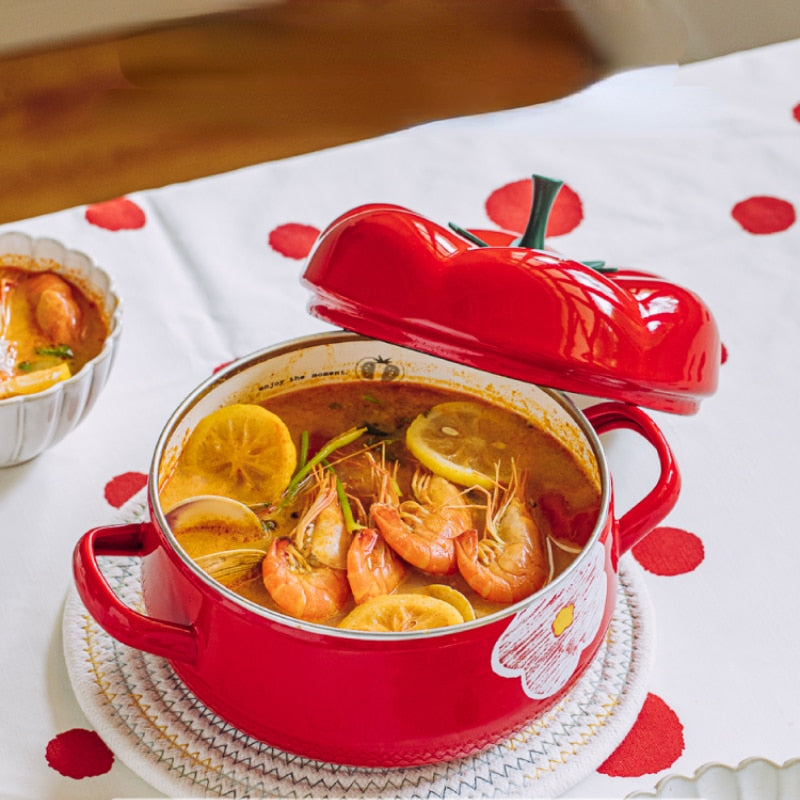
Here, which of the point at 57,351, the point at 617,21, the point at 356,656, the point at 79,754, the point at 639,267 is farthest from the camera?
the point at 617,21

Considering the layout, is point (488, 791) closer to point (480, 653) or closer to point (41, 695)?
point (480, 653)

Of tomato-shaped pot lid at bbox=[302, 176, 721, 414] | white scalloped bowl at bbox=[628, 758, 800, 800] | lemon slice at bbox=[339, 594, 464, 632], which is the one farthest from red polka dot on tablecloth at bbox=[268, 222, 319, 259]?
white scalloped bowl at bbox=[628, 758, 800, 800]

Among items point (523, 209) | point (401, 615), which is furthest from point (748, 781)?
point (523, 209)

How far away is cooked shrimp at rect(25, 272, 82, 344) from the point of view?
106cm

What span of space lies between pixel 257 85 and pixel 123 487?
1.44 meters

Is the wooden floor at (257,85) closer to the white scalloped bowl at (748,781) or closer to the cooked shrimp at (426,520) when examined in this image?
the cooked shrimp at (426,520)

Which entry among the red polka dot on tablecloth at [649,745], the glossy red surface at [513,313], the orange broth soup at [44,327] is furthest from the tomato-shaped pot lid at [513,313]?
the orange broth soup at [44,327]

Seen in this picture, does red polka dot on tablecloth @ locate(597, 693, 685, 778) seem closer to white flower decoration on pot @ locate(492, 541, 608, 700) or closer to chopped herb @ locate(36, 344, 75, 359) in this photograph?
white flower decoration on pot @ locate(492, 541, 608, 700)

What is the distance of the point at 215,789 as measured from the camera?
791mm

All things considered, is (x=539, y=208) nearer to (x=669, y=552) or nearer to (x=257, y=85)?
(x=669, y=552)

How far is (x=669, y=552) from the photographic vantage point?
0.98 m

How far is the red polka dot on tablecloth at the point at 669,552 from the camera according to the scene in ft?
3.17

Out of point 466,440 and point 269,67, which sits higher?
point 466,440

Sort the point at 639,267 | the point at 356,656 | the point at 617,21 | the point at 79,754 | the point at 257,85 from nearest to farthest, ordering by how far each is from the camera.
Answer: the point at 356,656, the point at 79,754, the point at 639,267, the point at 257,85, the point at 617,21
